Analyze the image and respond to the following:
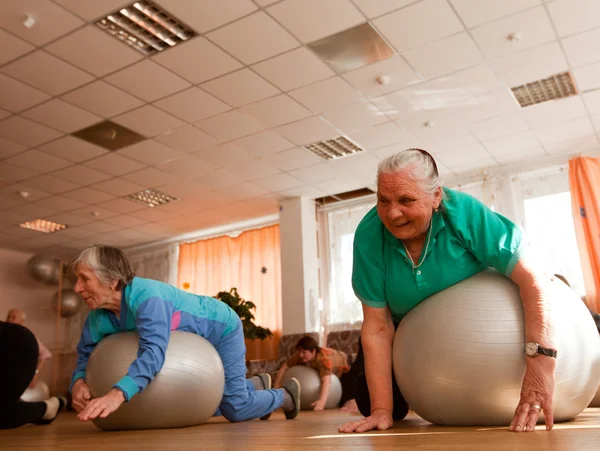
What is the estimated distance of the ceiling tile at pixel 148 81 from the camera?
445cm

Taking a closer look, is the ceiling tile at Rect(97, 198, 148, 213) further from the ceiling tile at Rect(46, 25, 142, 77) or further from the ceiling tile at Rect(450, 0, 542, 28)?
the ceiling tile at Rect(450, 0, 542, 28)

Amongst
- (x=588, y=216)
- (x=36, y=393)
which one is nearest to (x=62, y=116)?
(x=36, y=393)

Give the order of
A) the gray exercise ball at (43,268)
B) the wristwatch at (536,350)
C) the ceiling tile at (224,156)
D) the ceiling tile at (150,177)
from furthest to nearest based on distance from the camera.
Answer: the gray exercise ball at (43,268) < the ceiling tile at (150,177) < the ceiling tile at (224,156) < the wristwatch at (536,350)

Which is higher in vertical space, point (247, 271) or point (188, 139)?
point (188, 139)

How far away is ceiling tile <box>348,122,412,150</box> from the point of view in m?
5.79

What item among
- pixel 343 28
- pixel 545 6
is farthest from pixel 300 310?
pixel 545 6

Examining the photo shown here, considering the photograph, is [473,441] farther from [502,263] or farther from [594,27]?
[594,27]

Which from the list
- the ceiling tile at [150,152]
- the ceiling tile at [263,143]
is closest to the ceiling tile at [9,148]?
the ceiling tile at [150,152]

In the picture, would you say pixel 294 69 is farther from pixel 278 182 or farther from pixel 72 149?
pixel 278 182

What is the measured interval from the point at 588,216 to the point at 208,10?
473cm

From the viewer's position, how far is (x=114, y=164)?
6.29m

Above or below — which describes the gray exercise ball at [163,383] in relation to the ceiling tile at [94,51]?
below

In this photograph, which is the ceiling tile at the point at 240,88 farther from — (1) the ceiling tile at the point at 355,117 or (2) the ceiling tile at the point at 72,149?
(2) the ceiling tile at the point at 72,149

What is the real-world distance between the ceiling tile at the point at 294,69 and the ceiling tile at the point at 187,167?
6.00 ft
